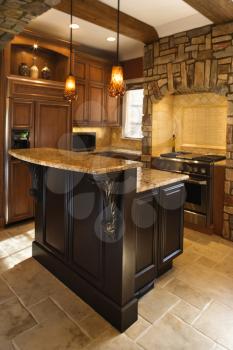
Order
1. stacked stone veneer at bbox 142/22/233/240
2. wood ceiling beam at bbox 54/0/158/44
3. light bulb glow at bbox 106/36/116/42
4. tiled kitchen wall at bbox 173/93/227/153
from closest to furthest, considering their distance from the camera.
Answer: wood ceiling beam at bbox 54/0/158/44 < stacked stone veneer at bbox 142/22/233/240 < tiled kitchen wall at bbox 173/93/227/153 < light bulb glow at bbox 106/36/116/42

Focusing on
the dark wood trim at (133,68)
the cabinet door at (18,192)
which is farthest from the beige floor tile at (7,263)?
the dark wood trim at (133,68)

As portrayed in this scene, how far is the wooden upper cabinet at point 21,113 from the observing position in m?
3.75

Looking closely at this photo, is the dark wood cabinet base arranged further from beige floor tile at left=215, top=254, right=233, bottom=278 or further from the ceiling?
the ceiling

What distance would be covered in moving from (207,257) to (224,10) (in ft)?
9.59

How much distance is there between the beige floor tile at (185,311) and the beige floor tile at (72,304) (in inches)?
27.6

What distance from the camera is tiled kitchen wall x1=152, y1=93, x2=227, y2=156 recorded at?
4.27 metres

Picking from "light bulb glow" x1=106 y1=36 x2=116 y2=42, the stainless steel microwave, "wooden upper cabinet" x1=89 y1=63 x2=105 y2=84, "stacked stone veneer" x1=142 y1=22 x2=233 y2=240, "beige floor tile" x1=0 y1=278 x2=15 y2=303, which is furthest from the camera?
"wooden upper cabinet" x1=89 y1=63 x2=105 y2=84

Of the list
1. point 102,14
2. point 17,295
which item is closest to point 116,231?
point 17,295

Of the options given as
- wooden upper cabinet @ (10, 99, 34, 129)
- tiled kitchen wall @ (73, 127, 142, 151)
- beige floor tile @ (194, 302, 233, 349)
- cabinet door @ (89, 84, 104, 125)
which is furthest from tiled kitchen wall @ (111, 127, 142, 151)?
beige floor tile @ (194, 302, 233, 349)

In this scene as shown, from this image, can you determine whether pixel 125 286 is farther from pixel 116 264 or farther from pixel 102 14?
pixel 102 14

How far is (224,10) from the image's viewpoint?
10.3 feet

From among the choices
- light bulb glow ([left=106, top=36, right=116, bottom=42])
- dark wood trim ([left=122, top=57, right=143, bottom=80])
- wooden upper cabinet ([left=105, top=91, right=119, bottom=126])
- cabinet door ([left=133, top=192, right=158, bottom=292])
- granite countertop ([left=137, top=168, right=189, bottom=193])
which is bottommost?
cabinet door ([left=133, top=192, right=158, bottom=292])

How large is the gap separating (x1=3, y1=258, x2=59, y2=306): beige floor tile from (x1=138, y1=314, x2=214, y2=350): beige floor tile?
1.00 metres

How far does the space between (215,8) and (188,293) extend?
123 inches
